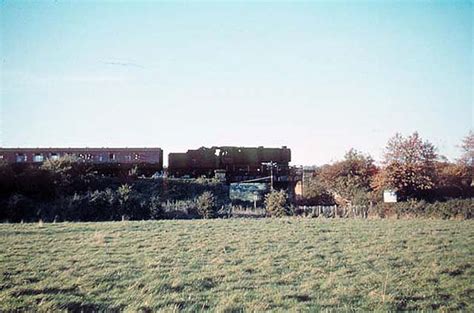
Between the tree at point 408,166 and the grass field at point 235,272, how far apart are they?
9634 millimetres

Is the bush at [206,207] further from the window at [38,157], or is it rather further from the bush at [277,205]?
the window at [38,157]

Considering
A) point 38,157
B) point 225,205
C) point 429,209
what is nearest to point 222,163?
point 225,205

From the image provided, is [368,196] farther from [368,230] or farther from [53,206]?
[53,206]

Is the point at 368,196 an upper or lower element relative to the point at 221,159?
lower

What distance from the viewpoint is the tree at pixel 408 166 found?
20.4 meters

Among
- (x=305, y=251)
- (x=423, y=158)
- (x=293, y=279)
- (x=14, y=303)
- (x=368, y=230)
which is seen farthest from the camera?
(x=423, y=158)

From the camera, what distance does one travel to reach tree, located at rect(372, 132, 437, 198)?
20406 mm

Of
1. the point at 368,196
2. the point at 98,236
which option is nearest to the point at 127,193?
the point at 98,236

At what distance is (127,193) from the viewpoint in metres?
20.9

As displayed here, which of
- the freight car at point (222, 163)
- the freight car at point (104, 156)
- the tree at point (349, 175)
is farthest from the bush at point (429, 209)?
the freight car at point (104, 156)

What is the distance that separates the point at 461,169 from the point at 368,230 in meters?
9.69

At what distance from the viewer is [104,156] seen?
28.8 m

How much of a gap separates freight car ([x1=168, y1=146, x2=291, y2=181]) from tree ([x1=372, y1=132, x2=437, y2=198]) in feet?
34.6

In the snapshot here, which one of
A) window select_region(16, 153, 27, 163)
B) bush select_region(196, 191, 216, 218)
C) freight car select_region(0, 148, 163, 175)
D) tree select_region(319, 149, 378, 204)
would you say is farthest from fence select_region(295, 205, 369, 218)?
window select_region(16, 153, 27, 163)
